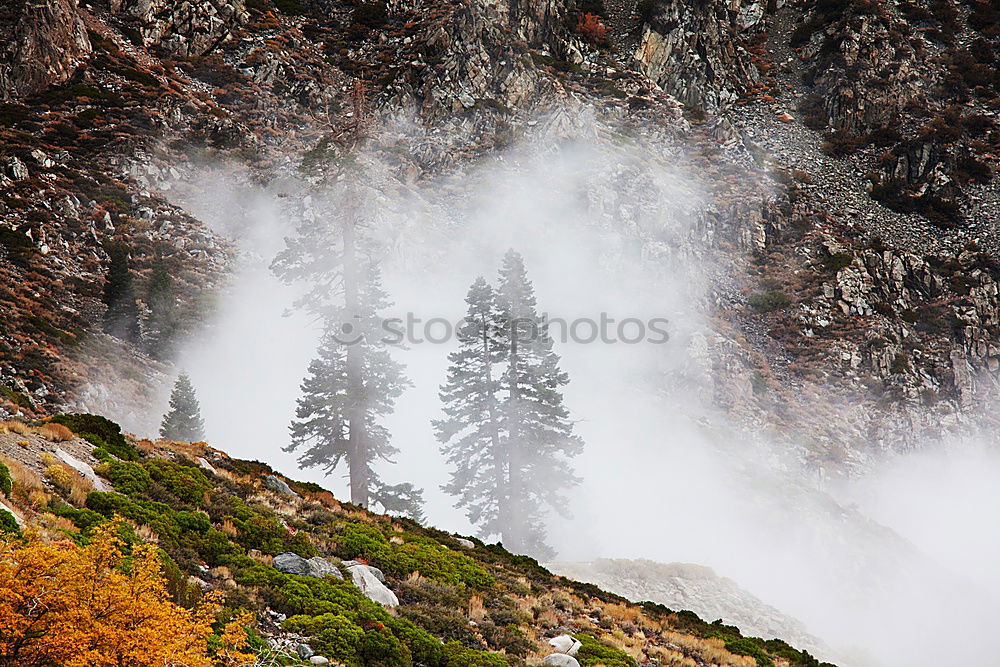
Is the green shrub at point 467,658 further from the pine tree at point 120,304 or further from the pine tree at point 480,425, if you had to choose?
the pine tree at point 120,304

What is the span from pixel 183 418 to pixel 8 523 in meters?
23.1

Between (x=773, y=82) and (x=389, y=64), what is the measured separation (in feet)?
119

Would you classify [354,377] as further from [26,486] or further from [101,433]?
[26,486]

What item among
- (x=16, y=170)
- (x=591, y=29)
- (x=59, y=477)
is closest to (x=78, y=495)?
(x=59, y=477)

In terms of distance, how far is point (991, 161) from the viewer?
180ft

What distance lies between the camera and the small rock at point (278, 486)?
17.1m

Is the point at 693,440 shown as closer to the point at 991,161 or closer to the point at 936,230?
the point at 936,230

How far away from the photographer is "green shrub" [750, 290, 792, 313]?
47031 mm

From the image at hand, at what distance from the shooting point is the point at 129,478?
39.5ft

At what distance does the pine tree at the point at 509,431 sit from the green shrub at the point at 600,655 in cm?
1701

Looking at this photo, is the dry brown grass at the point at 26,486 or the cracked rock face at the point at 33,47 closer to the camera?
the dry brown grass at the point at 26,486

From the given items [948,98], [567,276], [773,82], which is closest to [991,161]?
[948,98]

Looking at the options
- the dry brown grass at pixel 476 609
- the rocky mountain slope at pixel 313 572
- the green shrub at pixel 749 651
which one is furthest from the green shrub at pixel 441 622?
the green shrub at pixel 749 651

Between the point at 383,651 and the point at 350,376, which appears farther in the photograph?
the point at 350,376
